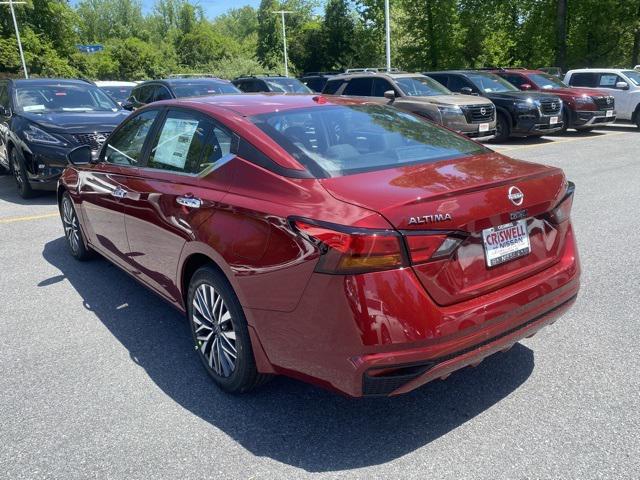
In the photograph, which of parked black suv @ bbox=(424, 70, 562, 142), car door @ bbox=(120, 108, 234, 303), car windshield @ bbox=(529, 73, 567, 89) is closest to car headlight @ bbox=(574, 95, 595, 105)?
parked black suv @ bbox=(424, 70, 562, 142)

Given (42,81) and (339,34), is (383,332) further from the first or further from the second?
(339,34)

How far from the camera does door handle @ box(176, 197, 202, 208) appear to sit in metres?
3.25

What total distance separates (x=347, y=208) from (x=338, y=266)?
28 cm

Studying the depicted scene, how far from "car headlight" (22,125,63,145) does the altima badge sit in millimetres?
7306

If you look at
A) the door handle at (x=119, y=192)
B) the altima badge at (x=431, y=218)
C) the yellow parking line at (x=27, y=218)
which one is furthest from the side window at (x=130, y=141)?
the yellow parking line at (x=27, y=218)

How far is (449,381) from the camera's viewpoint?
10.9ft

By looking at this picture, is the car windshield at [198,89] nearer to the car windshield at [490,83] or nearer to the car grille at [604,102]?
the car windshield at [490,83]

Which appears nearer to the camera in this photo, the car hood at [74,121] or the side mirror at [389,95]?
the car hood at [74,121]

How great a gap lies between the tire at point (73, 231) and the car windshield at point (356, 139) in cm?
294

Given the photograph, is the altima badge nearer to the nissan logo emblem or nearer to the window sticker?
the nissan logo emblem

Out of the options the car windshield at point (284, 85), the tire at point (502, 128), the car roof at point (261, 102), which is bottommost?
the tire at point (502, 128)

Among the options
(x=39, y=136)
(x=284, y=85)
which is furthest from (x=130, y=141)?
(x=284, y=85)

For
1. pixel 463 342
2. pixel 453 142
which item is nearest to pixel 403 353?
pixel 463 342

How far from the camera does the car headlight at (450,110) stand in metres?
13.0
